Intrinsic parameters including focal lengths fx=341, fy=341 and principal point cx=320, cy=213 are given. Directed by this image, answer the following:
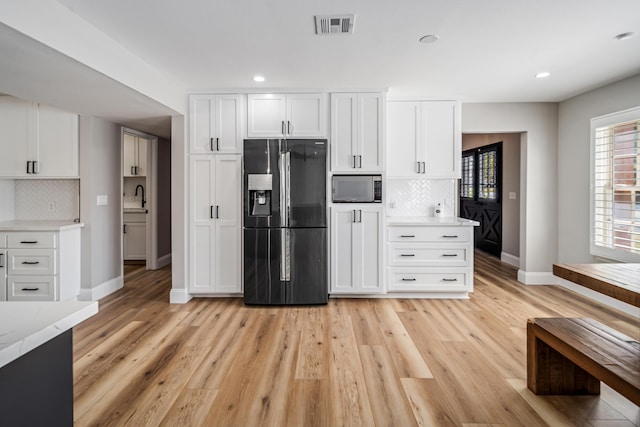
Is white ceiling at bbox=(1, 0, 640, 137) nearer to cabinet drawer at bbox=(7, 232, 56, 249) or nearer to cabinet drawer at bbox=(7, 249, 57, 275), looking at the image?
cabinet drawer at bbox=(7, 232, 56, 249)

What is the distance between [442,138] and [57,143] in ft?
14.5

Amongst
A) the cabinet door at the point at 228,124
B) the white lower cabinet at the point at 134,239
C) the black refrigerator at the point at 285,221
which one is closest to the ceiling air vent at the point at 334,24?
the black refrigerator at the point at 285,221

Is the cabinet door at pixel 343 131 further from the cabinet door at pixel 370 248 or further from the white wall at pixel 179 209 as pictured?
the white wall at pixel 179 209

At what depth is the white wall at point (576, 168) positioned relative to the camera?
153 inches

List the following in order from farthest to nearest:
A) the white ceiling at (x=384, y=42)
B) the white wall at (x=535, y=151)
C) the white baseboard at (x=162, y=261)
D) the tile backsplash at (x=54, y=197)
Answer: the white baseboard at (x=162, y=261)
the white wall at (x=535, y=151)
the tile backsplash at (x=54, y=197)
the white ceiling at (x=384, y=42)

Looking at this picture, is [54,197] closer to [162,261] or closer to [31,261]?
[31,261]

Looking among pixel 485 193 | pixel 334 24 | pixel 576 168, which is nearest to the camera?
pixel 334 24

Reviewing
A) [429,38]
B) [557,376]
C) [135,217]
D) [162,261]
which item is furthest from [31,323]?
[135,217]

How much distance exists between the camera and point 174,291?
12.5 ft

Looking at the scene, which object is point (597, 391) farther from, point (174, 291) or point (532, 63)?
point (174, 291)

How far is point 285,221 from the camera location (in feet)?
11.9

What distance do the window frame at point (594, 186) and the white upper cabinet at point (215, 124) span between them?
4008mm

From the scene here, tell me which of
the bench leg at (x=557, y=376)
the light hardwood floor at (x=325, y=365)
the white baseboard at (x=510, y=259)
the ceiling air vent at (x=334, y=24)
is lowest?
the light hardwood floor at (x=325, y=365)

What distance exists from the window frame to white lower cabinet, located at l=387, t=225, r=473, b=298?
1.39m
